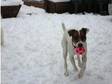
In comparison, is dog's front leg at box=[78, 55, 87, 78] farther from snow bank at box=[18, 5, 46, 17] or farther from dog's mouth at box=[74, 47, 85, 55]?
snow bank at box=[18, 5, 46, 17]

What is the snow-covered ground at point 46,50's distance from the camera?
4.43 metres

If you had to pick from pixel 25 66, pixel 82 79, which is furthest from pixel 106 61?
pixel 25 66

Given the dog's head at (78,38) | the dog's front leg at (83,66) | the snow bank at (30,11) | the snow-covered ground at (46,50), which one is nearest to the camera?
the dog's head at (78,38)

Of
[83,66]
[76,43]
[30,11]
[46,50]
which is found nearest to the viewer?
[76,43]

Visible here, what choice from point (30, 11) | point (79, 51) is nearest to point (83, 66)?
point (79, 51)

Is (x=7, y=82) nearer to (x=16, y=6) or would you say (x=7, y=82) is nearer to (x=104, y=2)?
(x=16, y=6)

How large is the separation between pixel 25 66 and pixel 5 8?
4688 millimetres

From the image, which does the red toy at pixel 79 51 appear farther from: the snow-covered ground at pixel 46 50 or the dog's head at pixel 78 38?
the snow-covered ground at pixel 46 50

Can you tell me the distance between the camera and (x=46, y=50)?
19.5ft

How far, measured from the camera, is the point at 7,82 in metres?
4.30

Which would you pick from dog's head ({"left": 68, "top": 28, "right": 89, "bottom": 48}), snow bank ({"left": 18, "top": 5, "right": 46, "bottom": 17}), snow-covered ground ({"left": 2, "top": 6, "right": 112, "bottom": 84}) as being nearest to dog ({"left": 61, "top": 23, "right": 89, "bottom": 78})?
dog's head ({"left": 68, "top": 28, "right": 89, "bottom": 48})

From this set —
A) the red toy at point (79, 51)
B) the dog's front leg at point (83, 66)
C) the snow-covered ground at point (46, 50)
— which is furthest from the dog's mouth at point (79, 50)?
the snow-covered ground at point (46, 50)

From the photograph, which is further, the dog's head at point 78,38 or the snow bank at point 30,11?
the snow bank at point 30,11

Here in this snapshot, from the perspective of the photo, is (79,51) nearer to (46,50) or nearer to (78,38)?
(78,38)
